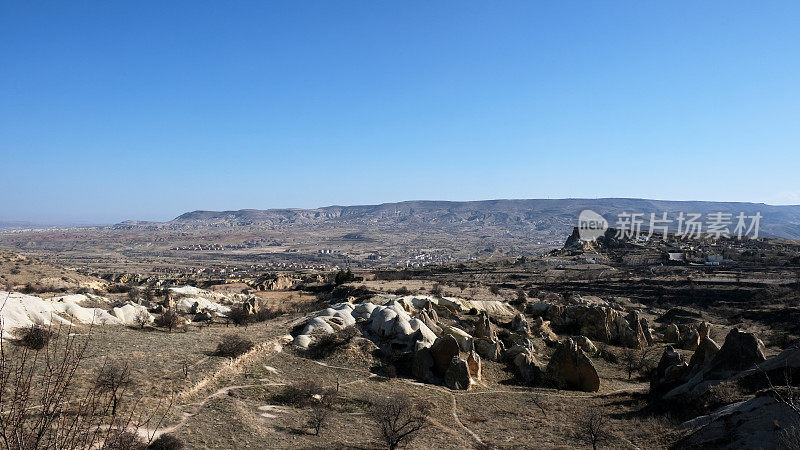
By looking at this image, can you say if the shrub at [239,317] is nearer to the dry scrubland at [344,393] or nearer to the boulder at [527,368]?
the dry scrubland at [344,393]

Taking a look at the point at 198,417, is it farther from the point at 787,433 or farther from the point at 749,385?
the point at 749,385

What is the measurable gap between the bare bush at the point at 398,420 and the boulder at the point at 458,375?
145 inches

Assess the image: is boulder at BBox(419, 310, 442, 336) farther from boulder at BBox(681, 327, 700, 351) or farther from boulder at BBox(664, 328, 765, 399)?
boulder at BBox(681, 327, 700, 351)

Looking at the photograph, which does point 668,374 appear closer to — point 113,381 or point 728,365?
point 728,365

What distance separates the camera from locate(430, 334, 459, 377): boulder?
73.8 feet

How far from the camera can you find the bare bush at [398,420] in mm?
14109

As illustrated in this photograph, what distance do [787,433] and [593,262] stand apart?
77.0m

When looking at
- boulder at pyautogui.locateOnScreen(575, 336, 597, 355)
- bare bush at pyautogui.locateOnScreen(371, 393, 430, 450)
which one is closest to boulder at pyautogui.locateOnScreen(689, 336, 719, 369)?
boulder at pyautogui.locateOnScreen(575, 336, 597, 355)

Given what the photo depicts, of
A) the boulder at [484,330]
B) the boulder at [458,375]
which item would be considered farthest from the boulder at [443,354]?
the boulder at [484,330]

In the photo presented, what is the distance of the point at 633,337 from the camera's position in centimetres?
3114

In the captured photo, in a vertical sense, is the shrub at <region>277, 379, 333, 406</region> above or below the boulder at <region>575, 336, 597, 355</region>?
above

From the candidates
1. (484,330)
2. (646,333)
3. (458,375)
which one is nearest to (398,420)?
(458,375)

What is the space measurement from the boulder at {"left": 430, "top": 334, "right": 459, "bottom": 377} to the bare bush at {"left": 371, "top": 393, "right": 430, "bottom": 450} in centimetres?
452

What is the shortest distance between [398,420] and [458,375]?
6360 mm
